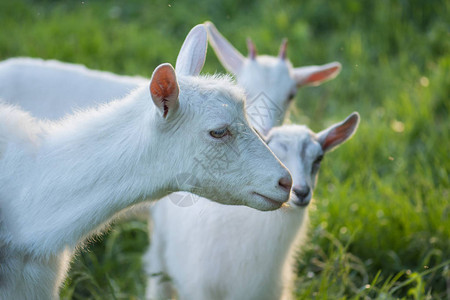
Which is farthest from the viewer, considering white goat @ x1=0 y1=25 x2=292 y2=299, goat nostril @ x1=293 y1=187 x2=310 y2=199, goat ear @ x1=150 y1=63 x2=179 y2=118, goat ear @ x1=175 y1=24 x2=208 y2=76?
goat nostril @ x1=293 y1=187 x2=310 y2=199

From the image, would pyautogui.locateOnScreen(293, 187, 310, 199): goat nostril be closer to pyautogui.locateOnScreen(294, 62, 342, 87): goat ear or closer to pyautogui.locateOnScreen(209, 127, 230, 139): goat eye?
pyautogui.locateOnScreen(209, 127, 230, 139): goat eye

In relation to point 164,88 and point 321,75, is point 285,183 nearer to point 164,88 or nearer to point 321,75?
point 164,88

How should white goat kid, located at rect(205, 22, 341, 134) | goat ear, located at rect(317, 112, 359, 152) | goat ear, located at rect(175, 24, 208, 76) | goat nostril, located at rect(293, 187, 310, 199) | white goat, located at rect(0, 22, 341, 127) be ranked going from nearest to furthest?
goat ear, located at rect(175, 24, 208, 76)
goat nostril, located at rect(293, 187, 310, 199)
goat ear, located at rect(317, 112, 359, 152)
white goat, located at rect(0, 22, 341, 127)
white goat kid, located at rect(205, 22, 341, 134)

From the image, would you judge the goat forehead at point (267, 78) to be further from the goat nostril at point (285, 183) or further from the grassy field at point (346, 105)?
the goat nostril at point (285, 183)

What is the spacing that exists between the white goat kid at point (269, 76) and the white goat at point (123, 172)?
5.68ft

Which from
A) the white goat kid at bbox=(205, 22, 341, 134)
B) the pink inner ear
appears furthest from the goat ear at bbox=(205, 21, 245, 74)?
the pink inner ear

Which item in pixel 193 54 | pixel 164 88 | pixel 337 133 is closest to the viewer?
pixel 164 88

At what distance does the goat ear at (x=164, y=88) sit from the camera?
221 cm

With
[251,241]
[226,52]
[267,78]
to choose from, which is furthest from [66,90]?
[251,241]

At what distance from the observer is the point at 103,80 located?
164 inches

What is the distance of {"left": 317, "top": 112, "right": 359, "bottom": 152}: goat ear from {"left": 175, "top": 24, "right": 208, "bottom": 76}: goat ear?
1.03 metres

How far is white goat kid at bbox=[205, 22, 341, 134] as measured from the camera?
4.52 meters

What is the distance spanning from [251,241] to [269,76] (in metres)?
1.91

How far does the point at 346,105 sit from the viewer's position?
6.50 meters
